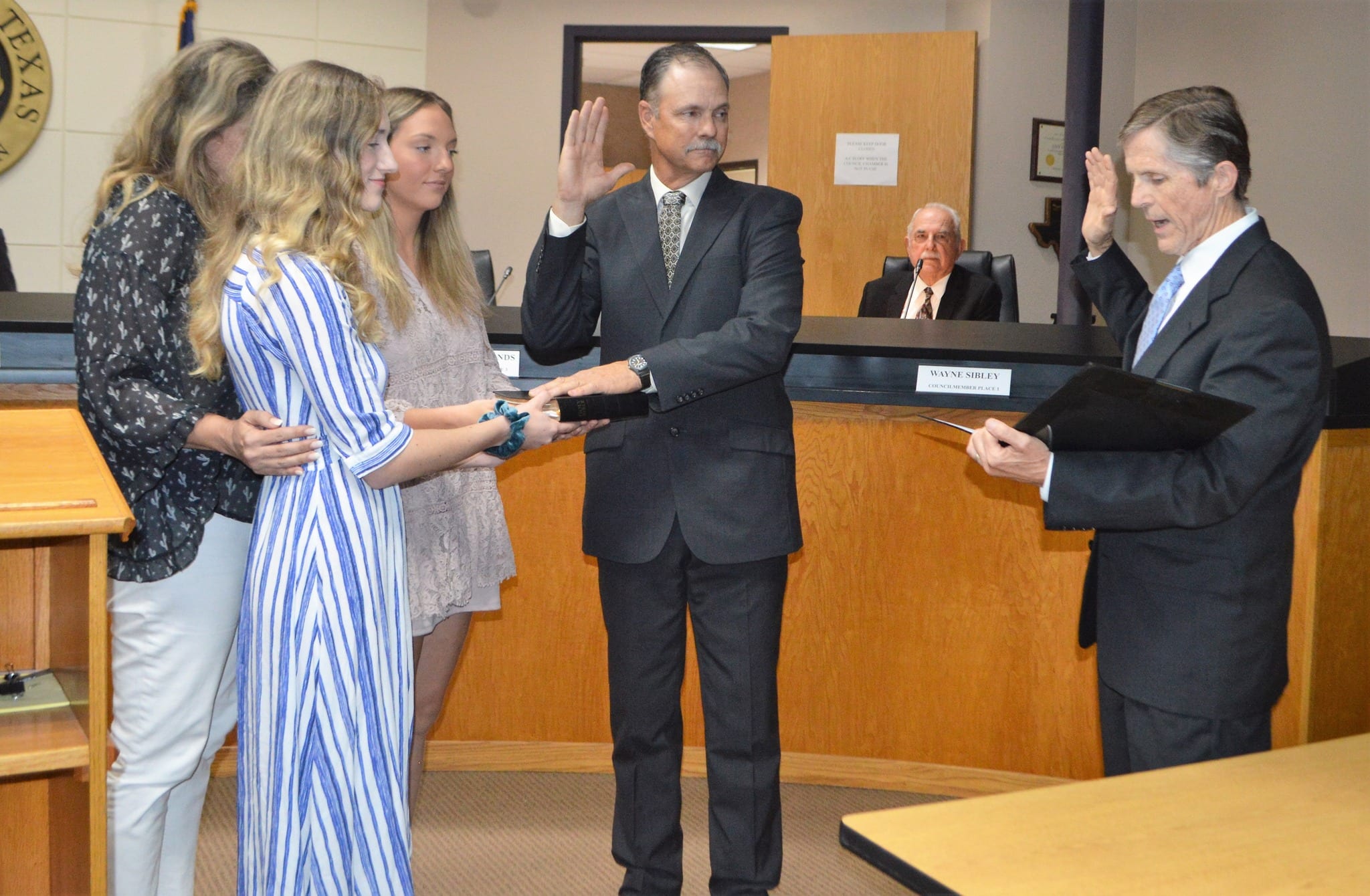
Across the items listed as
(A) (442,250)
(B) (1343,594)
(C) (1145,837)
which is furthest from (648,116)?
(B) (1343,594)

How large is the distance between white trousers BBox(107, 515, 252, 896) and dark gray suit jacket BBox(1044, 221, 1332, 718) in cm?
117

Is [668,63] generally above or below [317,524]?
above

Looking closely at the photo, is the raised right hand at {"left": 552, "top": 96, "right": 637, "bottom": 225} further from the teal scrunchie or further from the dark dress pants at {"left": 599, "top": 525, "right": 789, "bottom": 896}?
the dark dress pants at {"left": 599, "top": 525, "right": 789, "bottom": 896}

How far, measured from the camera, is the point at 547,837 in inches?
104

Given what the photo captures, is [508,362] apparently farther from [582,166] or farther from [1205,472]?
[1205,472]

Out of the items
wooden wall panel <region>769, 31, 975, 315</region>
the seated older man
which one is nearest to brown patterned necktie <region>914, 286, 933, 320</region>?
the seated older man

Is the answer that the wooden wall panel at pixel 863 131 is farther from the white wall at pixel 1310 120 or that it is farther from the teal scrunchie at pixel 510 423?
the teal scrunchie at pixel 510 423

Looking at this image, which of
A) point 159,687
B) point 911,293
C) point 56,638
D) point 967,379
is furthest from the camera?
point 911,293

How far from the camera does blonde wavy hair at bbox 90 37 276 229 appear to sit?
1.65 metres

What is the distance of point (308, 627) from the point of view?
1.52m

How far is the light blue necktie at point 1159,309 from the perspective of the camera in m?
1.64

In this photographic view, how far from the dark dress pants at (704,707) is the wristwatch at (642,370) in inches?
10.7

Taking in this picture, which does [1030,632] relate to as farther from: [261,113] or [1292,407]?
[261,113]

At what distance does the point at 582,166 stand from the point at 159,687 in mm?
1031
